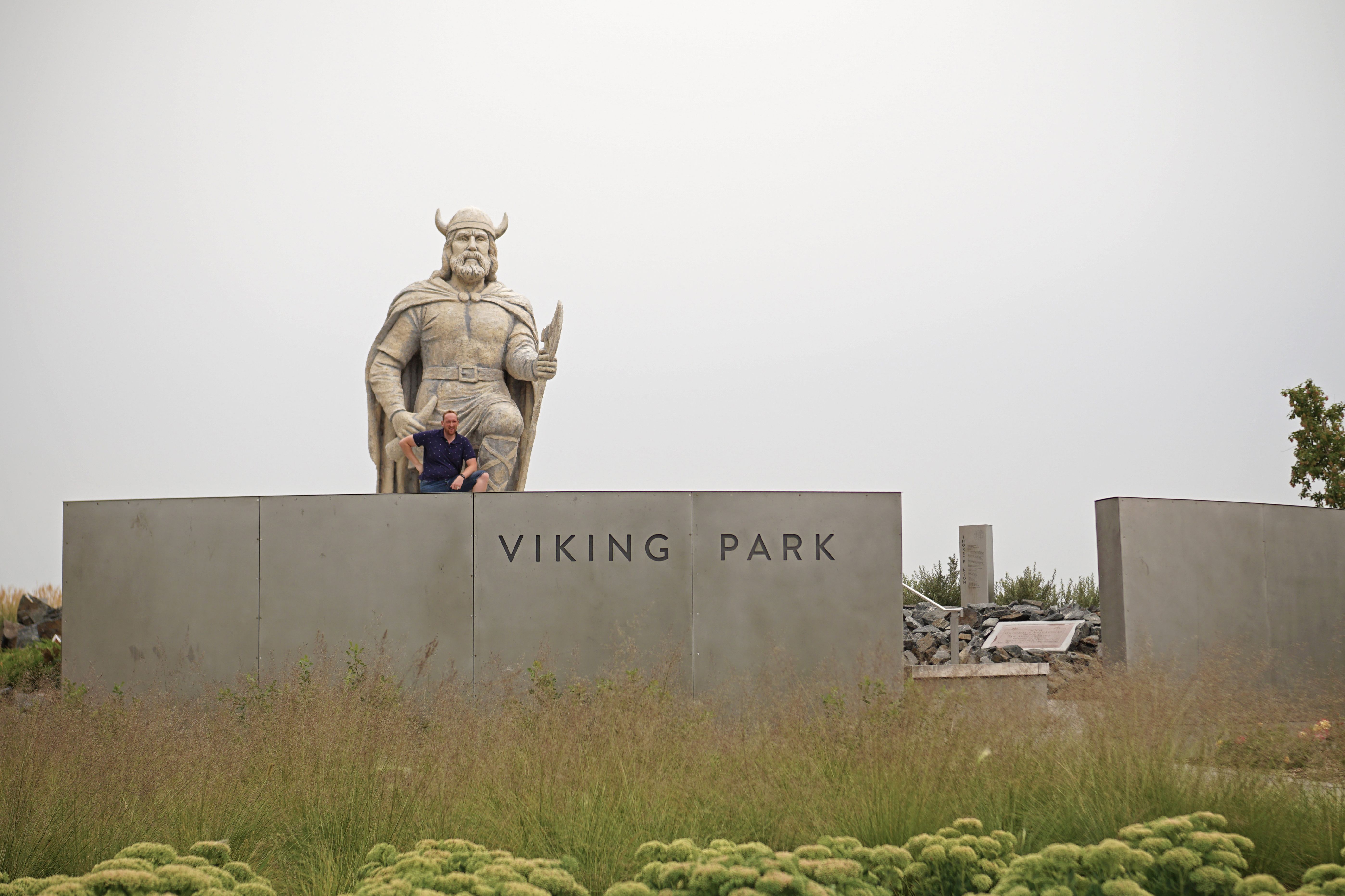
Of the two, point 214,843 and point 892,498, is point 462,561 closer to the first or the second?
point 892,498

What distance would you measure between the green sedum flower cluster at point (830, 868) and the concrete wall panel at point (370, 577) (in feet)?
12.8

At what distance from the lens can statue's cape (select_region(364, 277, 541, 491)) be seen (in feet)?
33.8

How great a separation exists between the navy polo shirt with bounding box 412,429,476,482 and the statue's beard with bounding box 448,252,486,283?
1.74m

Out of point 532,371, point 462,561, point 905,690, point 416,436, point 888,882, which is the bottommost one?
point 888,882

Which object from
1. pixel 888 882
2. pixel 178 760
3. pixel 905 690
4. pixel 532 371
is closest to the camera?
pixel 888 882

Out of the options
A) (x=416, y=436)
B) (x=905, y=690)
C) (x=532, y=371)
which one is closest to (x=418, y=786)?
(x=905, y=690)

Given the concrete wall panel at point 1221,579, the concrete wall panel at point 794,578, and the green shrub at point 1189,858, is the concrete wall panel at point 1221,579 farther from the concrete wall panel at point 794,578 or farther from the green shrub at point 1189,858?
the green shrub at point 1189,858

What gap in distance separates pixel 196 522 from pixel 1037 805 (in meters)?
5.58

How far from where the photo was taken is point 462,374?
1018 centimetres

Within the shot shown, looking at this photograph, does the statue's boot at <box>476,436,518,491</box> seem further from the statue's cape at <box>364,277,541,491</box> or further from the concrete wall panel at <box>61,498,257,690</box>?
the concrete wall panel at <box>61,498,257,690</box>

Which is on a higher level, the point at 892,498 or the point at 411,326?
the point at 411,326

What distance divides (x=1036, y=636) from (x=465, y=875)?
916 centimetres

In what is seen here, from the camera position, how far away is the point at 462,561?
762cm

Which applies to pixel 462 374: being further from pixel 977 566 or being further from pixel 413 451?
pixel 977 566
